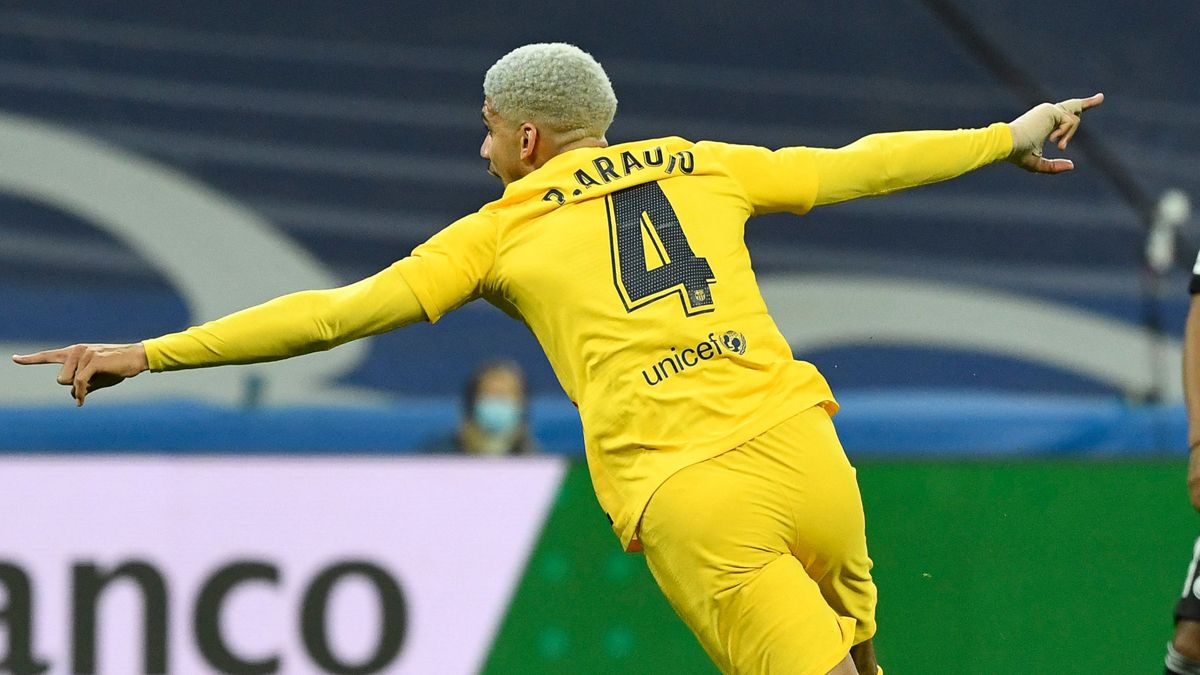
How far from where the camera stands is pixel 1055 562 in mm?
4547

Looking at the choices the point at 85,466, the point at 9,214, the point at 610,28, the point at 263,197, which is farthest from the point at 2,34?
the point at 85,466

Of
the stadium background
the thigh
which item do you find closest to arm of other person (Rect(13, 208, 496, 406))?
the thigh

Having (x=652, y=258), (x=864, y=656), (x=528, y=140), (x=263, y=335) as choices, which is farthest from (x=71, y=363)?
(x=864, y=656)

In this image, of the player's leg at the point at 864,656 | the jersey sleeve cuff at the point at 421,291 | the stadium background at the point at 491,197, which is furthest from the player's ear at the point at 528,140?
the stadium background at the point at 491,197

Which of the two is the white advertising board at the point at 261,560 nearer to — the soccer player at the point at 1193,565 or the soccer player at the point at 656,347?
the soccer player at the point at 656,347

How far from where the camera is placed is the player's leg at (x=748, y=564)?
2871 mm

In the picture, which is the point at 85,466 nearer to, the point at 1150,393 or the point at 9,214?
the point at 9,214

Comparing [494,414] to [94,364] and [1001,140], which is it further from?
[94,364]

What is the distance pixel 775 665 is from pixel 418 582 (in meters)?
1.81

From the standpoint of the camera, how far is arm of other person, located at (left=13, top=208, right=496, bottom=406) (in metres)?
2.82

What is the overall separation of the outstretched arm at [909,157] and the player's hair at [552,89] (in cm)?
42

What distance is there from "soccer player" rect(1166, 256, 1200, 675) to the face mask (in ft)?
10.1

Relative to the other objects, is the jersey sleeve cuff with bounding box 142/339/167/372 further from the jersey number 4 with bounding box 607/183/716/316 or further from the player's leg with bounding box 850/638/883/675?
the player's leg with bounding box 850/638/883/675

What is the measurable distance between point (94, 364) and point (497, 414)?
3.42 m
